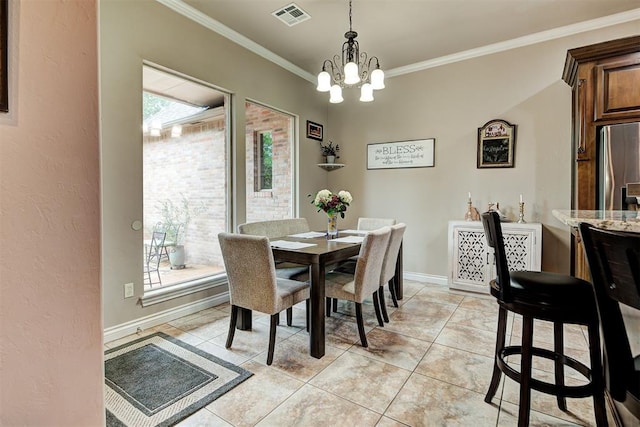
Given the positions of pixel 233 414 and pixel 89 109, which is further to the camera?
pixel 233 414

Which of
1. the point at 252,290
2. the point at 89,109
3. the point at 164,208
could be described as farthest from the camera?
the point at 164,208

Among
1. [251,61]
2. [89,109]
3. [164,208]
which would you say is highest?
[251,61]

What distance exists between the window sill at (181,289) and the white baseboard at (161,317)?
0.11m

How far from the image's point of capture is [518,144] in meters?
3.59

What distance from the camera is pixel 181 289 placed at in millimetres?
2984

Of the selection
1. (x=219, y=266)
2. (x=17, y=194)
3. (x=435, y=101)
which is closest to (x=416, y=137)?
(x=435, y=101)

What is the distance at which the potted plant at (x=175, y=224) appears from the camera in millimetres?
3209

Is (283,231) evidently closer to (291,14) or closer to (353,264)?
(353,264)

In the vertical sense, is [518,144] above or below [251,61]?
below

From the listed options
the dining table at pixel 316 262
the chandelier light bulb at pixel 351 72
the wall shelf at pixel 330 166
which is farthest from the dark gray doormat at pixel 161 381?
the wall shelf at pixel 330 166

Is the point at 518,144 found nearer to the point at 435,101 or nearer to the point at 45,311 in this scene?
the point at 435,101

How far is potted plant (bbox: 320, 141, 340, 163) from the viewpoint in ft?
15.6

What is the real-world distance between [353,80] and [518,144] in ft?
7.54

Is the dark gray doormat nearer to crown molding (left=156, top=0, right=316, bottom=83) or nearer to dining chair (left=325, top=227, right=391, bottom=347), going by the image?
Result: dining chair (left=325, top=227, right=391, bottom=347)
